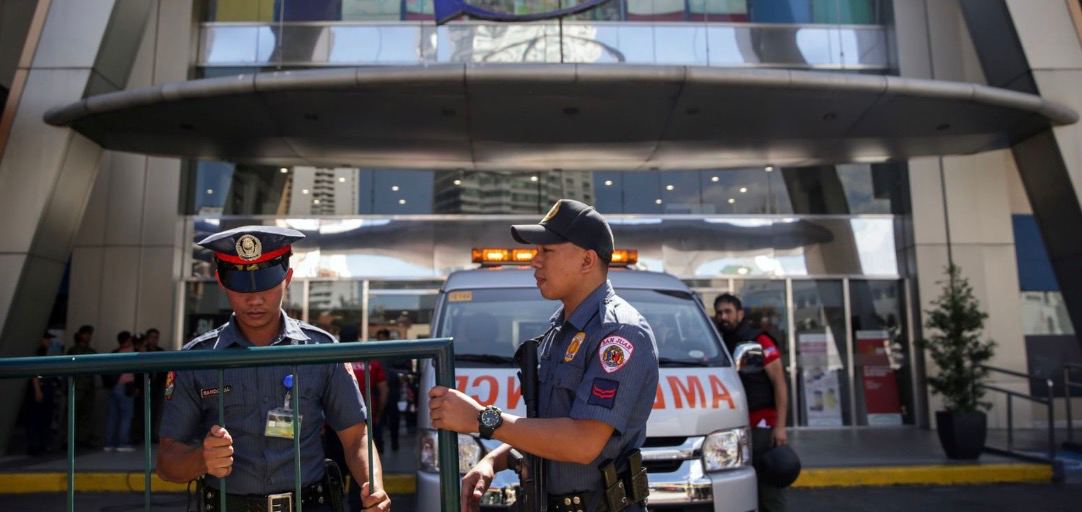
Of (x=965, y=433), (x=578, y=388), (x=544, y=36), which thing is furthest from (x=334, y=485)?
(x=544, y=36)

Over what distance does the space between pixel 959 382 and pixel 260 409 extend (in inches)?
365

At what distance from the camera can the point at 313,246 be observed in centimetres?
1331

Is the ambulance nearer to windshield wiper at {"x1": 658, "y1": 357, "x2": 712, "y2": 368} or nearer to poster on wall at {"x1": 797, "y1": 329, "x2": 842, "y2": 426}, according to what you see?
windshield wiper at {"x1": 658, "y1": 357, "x2": 712, "y2": 368}

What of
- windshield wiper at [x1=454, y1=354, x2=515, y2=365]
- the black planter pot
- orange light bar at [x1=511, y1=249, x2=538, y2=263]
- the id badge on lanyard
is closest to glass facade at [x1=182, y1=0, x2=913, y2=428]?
the black planter pot

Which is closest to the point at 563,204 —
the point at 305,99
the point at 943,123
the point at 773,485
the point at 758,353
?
the point at 758,353

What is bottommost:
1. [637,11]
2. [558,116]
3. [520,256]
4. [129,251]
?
[520,256]

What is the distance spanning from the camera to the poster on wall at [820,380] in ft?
43.1

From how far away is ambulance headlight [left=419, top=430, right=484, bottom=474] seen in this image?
4293 mm

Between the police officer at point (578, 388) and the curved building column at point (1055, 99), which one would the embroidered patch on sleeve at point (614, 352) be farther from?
the curved building column at point (1055, 99)

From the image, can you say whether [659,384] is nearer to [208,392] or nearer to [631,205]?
[208,392]

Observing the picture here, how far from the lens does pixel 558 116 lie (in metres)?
10.6

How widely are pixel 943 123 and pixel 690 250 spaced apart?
15.1 ft

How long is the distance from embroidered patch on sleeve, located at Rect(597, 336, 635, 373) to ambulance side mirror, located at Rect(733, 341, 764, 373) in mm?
2826

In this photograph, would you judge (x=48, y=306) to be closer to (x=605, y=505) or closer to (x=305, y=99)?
(x=305, y=99)
